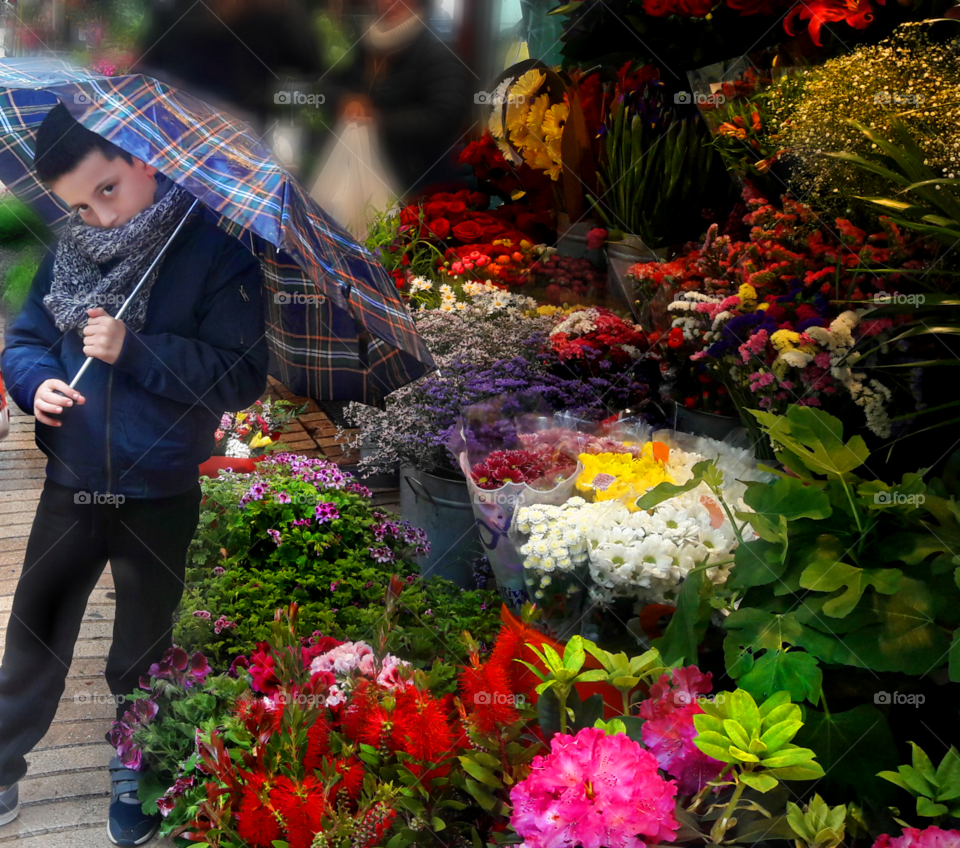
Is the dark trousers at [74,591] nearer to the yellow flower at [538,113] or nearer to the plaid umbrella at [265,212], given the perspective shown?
the plaid umbrella at [265,212]

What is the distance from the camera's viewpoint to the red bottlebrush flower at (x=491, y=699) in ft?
4.30

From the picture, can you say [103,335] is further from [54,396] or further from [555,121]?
[555,121]

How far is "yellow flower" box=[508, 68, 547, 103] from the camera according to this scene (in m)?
2.63

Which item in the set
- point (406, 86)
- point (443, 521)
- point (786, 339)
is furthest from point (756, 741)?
point (406, 86)

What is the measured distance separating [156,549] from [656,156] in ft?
5.38

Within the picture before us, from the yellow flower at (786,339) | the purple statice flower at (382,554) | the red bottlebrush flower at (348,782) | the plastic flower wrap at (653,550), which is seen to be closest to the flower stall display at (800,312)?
the yellow flower at (786,339)

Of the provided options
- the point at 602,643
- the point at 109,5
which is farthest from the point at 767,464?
the point at 109,5

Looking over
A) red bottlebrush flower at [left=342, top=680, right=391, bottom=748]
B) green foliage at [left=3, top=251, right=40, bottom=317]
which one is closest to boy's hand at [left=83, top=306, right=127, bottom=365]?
green foliage at [left=3, top=251, right=40, bottom=317]

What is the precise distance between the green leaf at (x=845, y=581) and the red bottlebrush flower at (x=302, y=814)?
0.82 meters

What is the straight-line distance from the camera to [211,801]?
4.75 ft

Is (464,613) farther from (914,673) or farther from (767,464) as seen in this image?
(914,673)

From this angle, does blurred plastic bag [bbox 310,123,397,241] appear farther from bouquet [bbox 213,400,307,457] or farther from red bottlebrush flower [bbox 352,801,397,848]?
red bottlebrush flower [bbox 352,801,397,848]

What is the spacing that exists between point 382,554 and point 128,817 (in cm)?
85

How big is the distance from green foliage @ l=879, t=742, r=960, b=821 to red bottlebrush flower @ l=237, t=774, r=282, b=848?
35.7 inches
